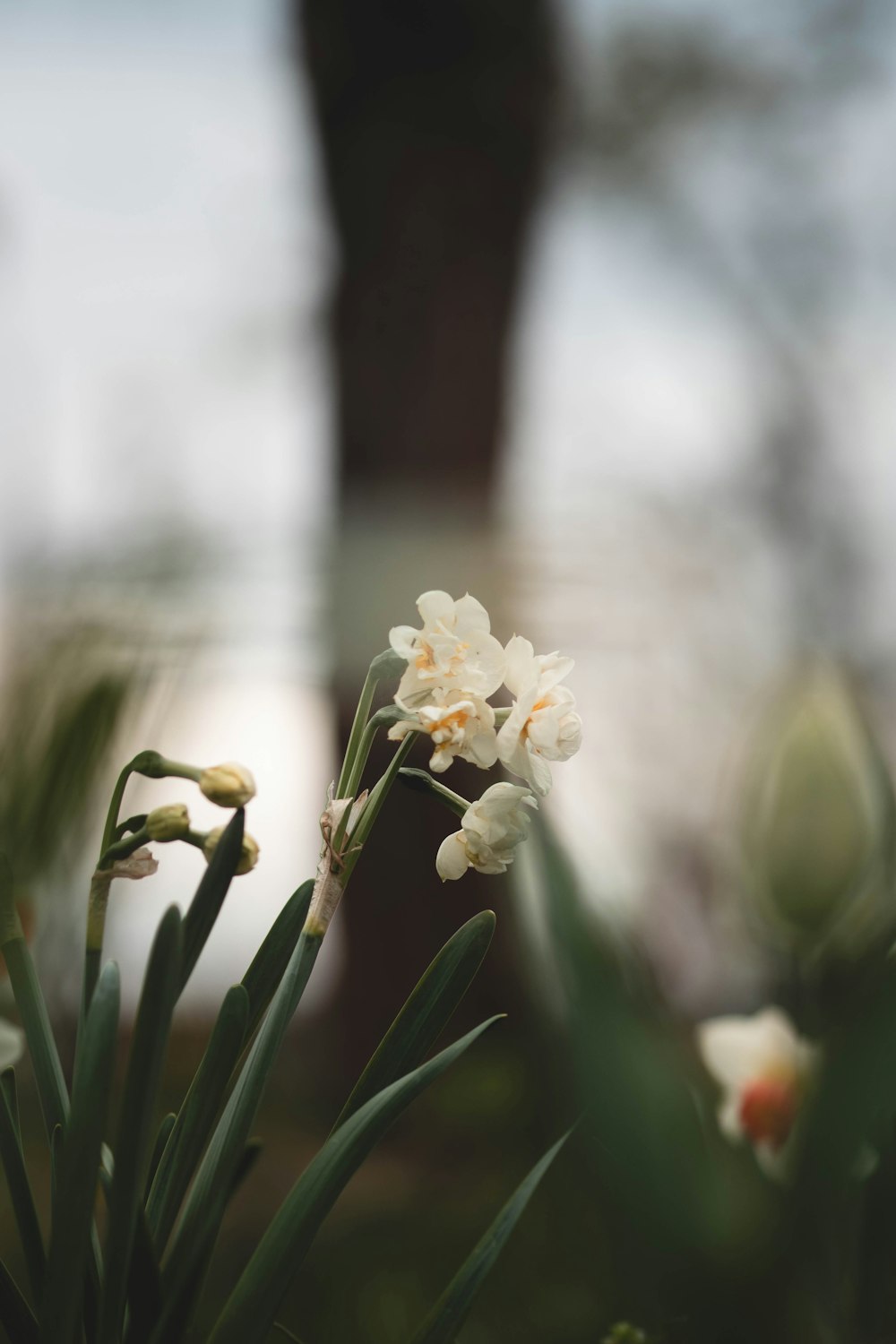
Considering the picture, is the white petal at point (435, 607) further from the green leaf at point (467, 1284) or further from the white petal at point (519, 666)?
the green leaf at point (467, 1284)

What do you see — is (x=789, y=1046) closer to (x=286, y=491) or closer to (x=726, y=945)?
(x=726, y=945)

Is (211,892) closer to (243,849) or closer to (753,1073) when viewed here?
(243,849)

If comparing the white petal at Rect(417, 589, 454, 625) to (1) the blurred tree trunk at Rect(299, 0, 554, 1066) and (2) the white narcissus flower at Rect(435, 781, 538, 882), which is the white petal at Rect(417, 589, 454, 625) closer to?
(2) the white narcissus flower at Rect(435, 781, 538, 882)

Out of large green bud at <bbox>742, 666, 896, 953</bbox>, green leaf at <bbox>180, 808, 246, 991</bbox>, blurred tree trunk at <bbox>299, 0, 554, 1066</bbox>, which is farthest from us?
blurred tree trunk at <bbox>299, 0, 554, 1066</bbox>

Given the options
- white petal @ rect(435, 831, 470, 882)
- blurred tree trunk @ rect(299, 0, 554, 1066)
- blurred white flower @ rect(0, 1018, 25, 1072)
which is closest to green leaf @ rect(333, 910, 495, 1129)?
white petal @ rect(435, 831, 470, 882)

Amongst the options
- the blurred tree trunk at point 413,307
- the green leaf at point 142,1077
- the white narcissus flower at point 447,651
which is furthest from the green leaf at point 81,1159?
the blurred tree trunk at point 413,307

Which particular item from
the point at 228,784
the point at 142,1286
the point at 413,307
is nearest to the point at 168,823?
the point at 228,784

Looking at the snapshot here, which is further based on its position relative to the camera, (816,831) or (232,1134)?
(232,1134)
